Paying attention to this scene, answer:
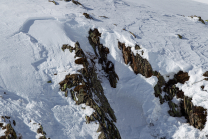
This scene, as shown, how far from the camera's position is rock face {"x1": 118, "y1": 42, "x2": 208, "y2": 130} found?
24.8 feet

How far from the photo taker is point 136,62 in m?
9.85

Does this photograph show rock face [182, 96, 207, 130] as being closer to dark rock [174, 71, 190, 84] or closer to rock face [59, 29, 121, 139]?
dark rock [174, 71, 190, 84]

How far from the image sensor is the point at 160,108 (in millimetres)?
8820

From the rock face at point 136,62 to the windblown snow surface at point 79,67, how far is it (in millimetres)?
266

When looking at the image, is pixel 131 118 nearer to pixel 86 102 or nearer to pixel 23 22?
pixel 86 102

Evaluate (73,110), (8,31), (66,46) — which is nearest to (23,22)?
(8,31)

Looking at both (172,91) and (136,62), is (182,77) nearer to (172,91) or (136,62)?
(172,91)

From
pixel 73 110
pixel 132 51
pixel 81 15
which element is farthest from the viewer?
pixel 81 15

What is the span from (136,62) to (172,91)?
2625 millimetres

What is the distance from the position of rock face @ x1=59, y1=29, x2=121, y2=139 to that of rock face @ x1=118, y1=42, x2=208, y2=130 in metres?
1.49

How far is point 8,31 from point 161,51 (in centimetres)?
974

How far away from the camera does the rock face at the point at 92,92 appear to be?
7.08m

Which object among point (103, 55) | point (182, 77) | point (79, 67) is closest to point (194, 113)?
point (182, 77)

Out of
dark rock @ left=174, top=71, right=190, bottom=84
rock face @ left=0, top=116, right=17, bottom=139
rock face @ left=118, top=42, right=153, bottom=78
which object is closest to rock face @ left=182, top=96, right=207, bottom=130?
dark rock @ left=174, top=71, right=190, bottom=84
